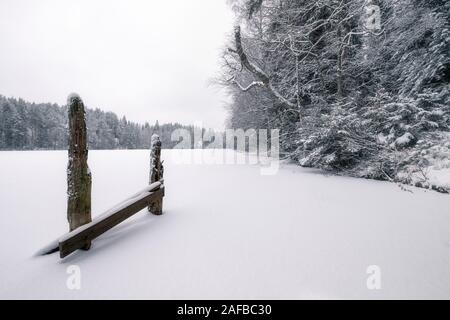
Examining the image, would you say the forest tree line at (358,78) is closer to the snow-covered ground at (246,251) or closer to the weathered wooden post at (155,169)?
the snow-covered ground at (246,251)

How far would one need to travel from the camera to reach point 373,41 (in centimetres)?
1093

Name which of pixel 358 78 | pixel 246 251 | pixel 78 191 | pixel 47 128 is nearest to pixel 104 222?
pixel 78 191

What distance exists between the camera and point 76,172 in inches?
112

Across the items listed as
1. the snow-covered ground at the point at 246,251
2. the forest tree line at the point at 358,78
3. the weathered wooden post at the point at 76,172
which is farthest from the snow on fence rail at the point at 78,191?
the forest tree line at the point at 358,78

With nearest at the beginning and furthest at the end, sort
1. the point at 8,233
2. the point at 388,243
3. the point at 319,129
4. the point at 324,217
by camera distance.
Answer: the point at 388,243 < the point at 8,233 < the point at 324,217 < the point at 319,129

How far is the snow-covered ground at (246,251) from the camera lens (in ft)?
6.84

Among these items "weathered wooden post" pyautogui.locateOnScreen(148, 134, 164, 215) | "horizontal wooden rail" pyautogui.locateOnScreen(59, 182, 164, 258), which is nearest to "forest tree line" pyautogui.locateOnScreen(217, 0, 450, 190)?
"weathered wooden post" pyautogui.locateOnScreen(148, 134, 164, 215)

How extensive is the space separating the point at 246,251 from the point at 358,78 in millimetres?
12369

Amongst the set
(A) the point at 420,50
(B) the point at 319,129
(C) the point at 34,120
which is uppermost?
(C) the point at 34,120

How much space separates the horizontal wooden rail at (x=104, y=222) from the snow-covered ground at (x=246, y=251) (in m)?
0.19

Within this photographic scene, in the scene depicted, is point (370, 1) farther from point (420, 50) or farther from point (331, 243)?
point (331, 243)

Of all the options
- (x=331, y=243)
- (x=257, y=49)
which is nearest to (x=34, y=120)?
(x=257, y=49)

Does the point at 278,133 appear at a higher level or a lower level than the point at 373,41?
lower
